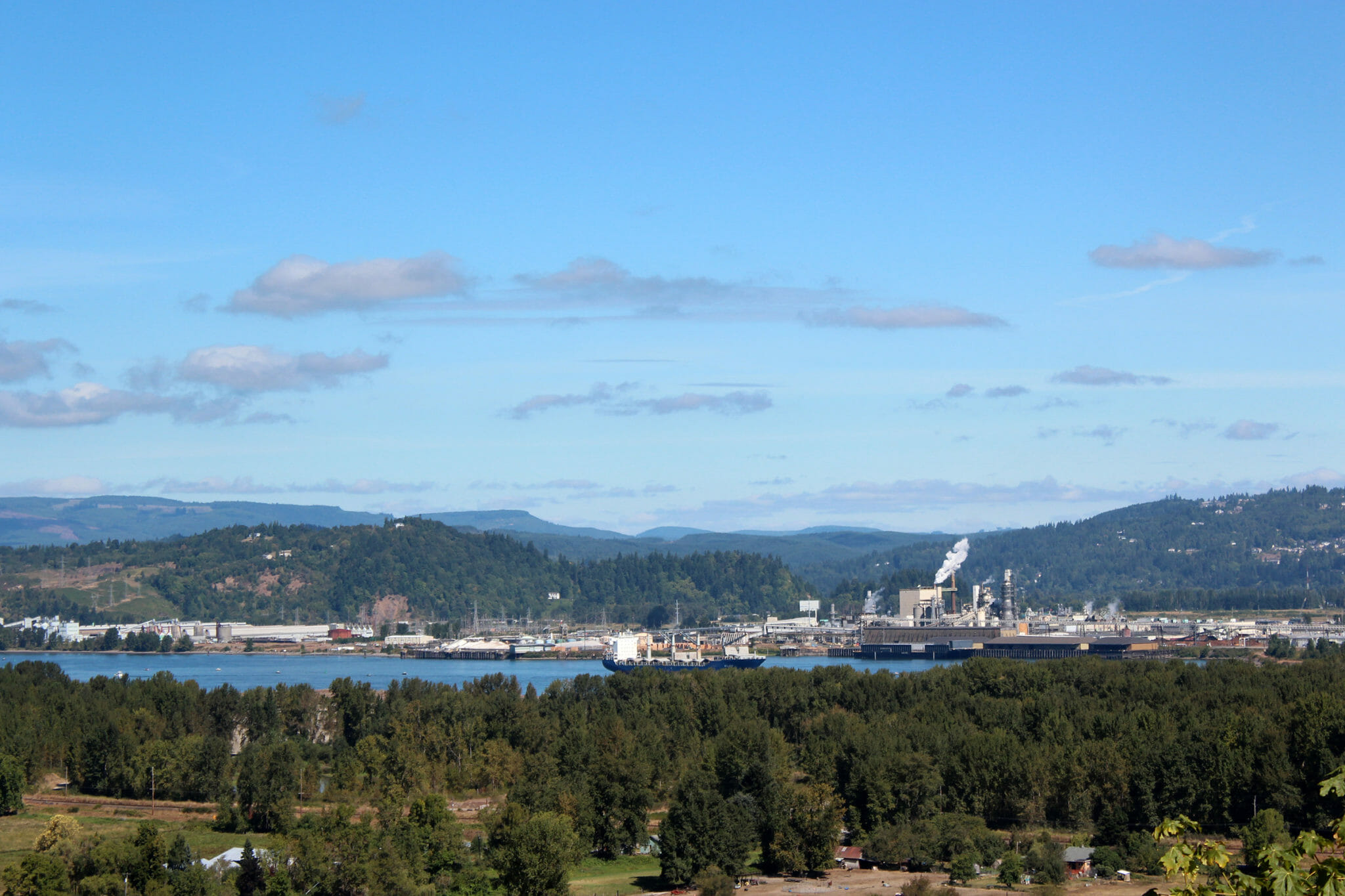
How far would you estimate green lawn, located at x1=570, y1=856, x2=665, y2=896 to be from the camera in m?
31.8

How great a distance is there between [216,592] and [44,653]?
51.6 m

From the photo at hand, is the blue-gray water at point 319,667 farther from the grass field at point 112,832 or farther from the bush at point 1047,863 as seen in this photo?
the bush at point 1047,863

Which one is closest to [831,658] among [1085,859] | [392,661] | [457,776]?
[392,661]

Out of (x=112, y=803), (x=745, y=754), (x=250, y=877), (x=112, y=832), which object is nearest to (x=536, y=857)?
(x=250, y=877)

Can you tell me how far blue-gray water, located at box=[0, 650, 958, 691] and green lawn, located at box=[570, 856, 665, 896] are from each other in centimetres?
5146

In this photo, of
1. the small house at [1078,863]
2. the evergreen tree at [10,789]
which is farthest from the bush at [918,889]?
the evergreen tree at [10,789]

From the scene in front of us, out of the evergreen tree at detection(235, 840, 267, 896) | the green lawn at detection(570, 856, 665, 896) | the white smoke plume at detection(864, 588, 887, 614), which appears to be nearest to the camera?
the evergreen tree at detection(235, 840, 267, 896)

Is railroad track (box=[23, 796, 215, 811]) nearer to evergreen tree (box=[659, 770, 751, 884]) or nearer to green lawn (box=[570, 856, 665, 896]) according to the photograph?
green lawn (box=[570, 856, 665, 896])

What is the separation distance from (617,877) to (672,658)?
82.6 metres

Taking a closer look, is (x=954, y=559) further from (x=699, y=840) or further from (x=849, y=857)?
(x=699, y=840)

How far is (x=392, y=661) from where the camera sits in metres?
128

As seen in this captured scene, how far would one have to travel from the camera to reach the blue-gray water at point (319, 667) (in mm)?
95938

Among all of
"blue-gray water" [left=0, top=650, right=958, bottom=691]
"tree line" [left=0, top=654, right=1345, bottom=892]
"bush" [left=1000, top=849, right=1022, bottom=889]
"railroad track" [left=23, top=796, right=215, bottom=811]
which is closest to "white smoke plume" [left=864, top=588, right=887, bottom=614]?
"blue-gray water" [left=0, top=650, right=958, bottom=691]

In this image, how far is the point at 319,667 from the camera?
373ft
